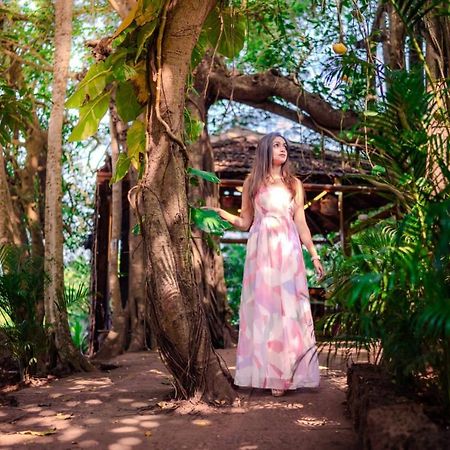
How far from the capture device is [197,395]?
3.91 meters

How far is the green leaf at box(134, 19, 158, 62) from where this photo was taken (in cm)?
393

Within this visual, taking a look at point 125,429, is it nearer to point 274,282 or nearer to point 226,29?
point 274,282

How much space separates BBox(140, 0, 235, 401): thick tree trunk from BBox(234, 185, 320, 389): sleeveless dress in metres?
0.41

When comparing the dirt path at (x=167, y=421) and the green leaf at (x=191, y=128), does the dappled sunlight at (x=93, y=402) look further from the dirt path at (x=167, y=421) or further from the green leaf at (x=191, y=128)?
the green leaf at (x=191, y=128)

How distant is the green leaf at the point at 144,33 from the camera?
155 inches

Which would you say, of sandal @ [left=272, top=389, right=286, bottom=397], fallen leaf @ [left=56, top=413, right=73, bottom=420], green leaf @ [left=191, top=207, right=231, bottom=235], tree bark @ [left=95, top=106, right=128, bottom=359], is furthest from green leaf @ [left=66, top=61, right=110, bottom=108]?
tree bark @ [left=95, top=106, right=128, bottom=359]

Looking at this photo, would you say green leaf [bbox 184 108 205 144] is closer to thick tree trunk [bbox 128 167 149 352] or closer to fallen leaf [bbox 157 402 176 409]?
fallen leaf [bbox 157 402 176 409]

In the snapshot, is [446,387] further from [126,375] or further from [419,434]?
[126,375]

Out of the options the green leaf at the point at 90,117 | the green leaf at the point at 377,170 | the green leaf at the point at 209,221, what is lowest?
the green leaf at the point at 209,221

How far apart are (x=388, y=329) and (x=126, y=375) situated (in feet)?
12.2

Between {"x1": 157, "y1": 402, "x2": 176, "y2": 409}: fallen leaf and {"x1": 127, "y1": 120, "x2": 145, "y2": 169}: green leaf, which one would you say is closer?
{"x1": 157, "y1": 402, "x2": 176, "y2": 409}: fallen leaf

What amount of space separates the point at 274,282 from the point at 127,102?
4.93 ft

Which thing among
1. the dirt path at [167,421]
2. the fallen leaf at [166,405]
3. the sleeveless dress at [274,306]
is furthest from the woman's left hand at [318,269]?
the fallen leaf at [166,405]

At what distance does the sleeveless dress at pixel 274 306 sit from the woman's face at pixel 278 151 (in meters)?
0.18
